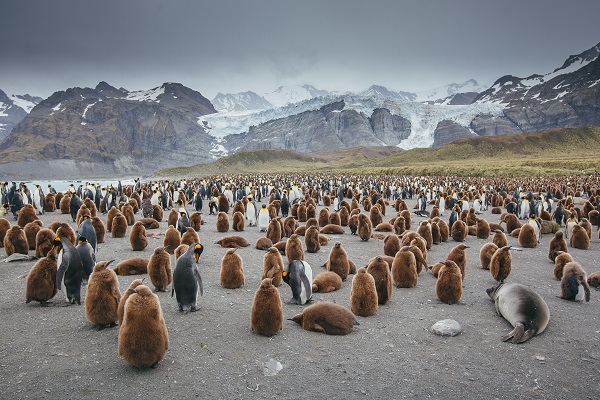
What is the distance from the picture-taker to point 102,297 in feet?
16.6

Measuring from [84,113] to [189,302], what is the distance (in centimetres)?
21259

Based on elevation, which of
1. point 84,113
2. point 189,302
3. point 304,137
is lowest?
point 189,302

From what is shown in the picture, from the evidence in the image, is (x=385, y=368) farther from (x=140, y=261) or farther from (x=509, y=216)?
(x=509, y=216)

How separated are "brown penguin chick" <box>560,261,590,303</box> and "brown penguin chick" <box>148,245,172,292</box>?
22.5 feet

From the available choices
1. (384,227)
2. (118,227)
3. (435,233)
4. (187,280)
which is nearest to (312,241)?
(435,233)

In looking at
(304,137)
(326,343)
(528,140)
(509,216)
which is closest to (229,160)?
(304,137)

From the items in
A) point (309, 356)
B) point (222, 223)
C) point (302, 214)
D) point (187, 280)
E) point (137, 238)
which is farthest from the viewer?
point (302, 214)

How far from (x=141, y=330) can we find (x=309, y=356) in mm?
1943

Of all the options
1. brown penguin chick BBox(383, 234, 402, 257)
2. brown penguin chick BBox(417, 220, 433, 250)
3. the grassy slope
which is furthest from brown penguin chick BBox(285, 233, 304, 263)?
the grassy slope

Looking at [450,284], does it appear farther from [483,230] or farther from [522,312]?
[483,230]

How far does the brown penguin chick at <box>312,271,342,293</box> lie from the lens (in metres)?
7.24

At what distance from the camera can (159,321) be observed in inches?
164

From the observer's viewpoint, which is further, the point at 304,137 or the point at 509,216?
the point at 304,137

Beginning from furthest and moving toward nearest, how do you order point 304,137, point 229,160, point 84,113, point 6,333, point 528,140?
point 84,113, point 304,137, point 229,160, point 528,140, point 6,333
